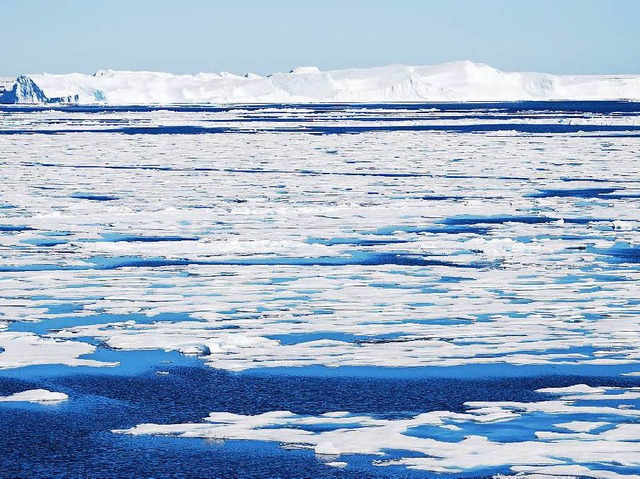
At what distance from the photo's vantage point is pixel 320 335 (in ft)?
21.9

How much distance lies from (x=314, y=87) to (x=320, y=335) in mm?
97394

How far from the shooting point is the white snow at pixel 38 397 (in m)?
5.33

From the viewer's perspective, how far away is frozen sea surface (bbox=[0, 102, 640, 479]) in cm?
454

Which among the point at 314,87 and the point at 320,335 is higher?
the point at 314,87

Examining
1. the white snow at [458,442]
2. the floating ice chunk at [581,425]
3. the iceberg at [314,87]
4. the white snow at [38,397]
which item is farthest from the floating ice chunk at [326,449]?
the iceberg at [314,87]

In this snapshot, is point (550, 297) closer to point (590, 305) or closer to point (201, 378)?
point (590, 305)

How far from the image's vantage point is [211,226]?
11977mm

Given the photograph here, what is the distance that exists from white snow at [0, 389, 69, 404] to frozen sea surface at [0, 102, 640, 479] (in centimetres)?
1

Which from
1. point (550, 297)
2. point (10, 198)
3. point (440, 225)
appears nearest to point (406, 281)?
point (550, 297)

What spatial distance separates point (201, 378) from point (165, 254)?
4.35 m

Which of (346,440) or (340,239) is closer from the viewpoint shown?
(346,440)

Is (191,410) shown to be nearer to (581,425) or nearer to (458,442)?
(458,442)

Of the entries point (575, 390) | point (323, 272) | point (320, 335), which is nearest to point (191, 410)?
point (320, 335)

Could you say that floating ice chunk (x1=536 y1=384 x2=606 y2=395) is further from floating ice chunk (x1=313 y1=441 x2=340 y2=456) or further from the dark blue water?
floating ice chunk (x1=313 y1=441 x2=340 y2=456)
